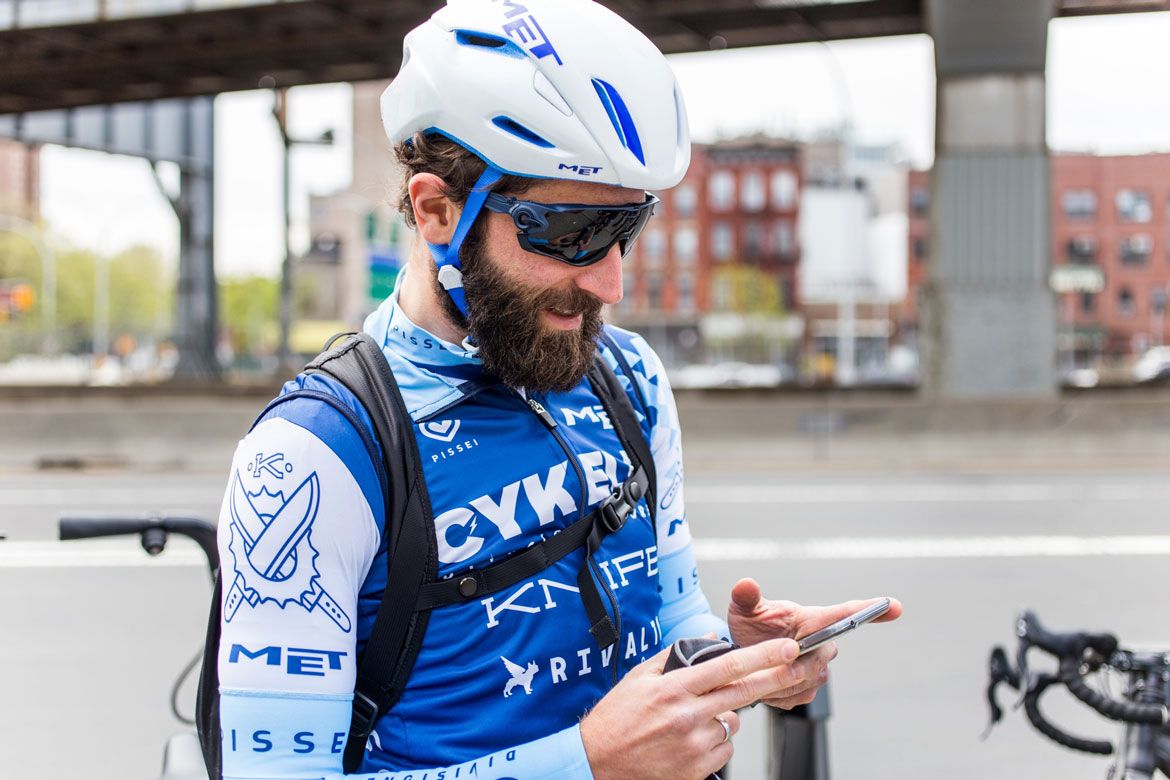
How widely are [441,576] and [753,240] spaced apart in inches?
3267

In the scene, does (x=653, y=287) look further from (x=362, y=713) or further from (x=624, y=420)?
(x=362, y=713)

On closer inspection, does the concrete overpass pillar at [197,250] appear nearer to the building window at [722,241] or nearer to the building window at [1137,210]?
the building window at [722,241]

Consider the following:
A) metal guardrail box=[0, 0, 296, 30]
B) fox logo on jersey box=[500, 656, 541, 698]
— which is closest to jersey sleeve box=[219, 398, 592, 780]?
fox logo on jersey box=[500, 656, 541, 698]

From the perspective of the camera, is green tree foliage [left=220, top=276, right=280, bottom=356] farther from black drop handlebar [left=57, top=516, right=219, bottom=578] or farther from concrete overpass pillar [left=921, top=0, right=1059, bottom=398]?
black drop handlebar [left=57, top=516, right=219, bottom=578]

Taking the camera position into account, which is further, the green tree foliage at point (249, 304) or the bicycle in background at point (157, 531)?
the green tree foliage at point (249, 304)

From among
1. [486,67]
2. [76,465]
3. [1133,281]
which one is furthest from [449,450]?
[1133,281]

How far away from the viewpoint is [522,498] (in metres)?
1.49

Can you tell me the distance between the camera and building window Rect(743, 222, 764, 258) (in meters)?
82.2

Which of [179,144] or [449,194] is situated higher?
[179,144]

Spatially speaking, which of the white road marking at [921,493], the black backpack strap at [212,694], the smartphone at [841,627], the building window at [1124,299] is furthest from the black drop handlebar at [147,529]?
the building window at [1124,299]

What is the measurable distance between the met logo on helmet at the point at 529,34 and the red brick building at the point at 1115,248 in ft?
253

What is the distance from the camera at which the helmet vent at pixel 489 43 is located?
58.8 inches

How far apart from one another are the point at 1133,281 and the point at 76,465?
241 feet

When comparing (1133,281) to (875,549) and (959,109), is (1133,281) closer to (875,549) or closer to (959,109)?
(959,109)
